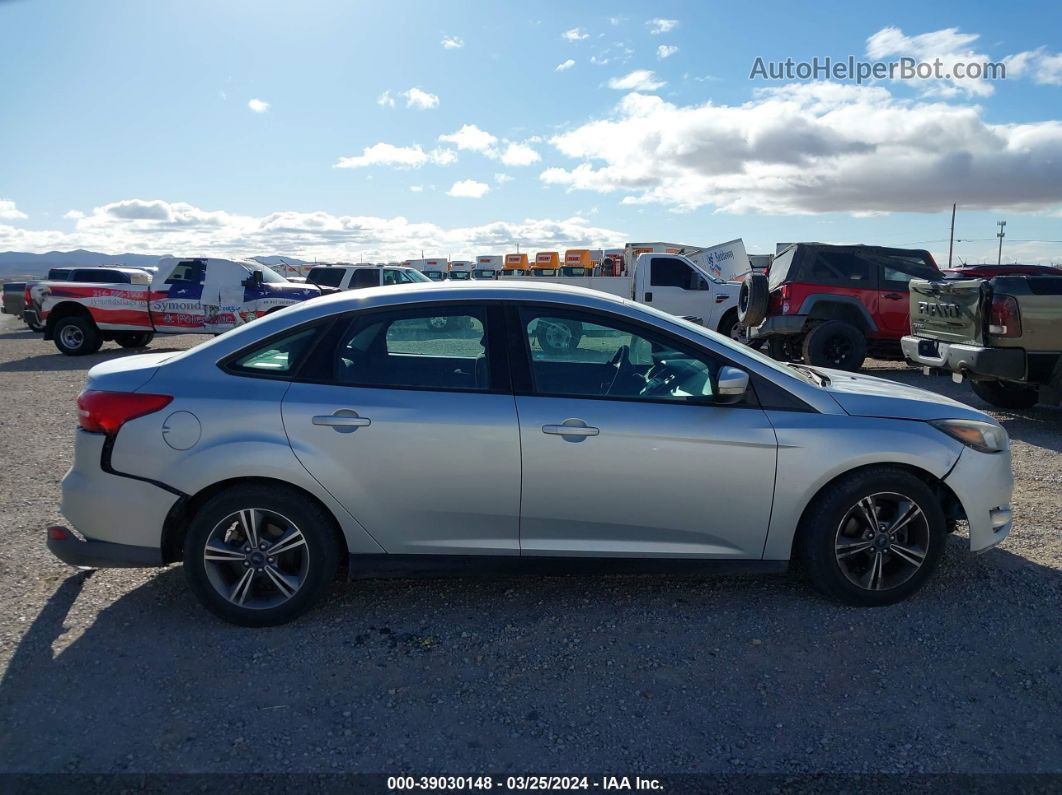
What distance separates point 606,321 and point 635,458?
2.33ft

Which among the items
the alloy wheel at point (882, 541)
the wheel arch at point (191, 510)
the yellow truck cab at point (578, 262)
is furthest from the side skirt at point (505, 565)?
the yellow truck cab at point (578, 262)

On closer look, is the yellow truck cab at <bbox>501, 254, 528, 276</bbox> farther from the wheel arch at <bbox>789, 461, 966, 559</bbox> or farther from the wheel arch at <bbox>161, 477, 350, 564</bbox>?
the wheel arch at <bbox>161, 477, 350, 564</bbox>

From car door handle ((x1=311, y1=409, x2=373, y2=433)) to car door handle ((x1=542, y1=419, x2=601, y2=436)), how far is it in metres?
0.84

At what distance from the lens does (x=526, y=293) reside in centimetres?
393

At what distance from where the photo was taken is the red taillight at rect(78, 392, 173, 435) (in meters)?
3.58

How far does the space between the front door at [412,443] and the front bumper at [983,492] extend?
2.24 metres

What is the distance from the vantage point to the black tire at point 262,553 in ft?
11.8

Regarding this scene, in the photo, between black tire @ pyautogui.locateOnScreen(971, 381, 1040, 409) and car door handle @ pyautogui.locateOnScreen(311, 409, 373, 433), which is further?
black tire @ pyautogui.locateOnScreen(971, 381, 1040, 409)

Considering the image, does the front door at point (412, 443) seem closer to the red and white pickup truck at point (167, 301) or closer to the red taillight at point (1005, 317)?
the red taillight at point (1005, 317)

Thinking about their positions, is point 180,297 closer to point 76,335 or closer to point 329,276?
point 76,335

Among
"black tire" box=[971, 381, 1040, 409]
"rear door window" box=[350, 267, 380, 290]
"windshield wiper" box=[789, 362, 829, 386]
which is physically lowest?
"black tire" box=[971, 381, 1040, 409]

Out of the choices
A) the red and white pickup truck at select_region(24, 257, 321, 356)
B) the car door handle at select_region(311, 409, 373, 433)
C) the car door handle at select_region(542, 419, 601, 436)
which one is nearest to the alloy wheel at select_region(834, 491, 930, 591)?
the car door handle at select_region(542, 419, 601, 436)

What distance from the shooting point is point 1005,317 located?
7.90 m

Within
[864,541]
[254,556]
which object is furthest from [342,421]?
[864,541]
